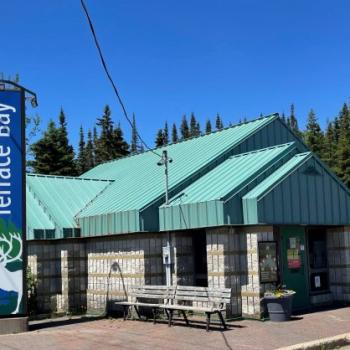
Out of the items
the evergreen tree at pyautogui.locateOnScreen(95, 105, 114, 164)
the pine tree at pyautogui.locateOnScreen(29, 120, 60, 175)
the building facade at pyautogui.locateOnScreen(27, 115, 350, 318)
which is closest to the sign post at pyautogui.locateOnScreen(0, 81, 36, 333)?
the building facade at pyautogui.locateOnScreen(27, 115, 350, 318)

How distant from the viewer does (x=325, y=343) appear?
33.7 ft

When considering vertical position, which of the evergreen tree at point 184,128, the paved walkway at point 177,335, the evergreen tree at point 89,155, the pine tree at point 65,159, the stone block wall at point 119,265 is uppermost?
the evergreen tree at point 184,128

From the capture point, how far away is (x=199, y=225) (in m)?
14.3

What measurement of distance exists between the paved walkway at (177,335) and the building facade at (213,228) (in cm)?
141

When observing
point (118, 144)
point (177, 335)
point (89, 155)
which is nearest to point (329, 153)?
point (118, 144)

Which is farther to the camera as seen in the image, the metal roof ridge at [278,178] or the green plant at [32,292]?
the green plant at [32,292]

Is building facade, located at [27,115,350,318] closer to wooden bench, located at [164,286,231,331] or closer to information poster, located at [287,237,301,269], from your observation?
information poster, located at [287,237,301,269]

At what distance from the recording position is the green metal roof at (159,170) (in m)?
16.4

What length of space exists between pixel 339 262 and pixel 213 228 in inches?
176

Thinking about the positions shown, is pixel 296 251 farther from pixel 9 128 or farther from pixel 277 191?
pixel 9 128

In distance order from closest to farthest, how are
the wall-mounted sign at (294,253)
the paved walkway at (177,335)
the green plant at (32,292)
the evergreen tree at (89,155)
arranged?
the paved walkway at (177,335) → the wall-mounted sign at (294,253) → the green plant at (32,292) → the evergreen tree at (89,155)

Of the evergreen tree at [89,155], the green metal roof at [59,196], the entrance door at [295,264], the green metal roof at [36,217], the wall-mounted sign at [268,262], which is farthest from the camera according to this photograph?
the evergreen tree at [89,155]

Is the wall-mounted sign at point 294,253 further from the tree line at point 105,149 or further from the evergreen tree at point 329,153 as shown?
the evergreen tree at point 329,153

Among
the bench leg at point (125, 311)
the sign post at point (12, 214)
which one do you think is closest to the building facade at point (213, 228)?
the bench leg at point (125, 311)
